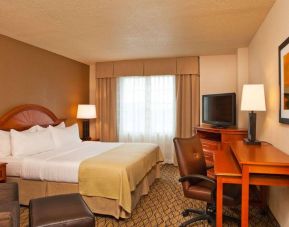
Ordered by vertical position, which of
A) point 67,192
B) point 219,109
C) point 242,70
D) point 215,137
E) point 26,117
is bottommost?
point 67,192

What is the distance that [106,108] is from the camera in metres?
5.67

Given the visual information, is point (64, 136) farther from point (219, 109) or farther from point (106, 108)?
point (219, 109)

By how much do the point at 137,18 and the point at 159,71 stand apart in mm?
2380

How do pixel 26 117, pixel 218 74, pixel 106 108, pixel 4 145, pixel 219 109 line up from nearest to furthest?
pixel 4 145 → pixel 26 117 → pixel 219 109 → pixel 218 74 → pixel 106 108

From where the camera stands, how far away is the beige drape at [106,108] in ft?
18.4

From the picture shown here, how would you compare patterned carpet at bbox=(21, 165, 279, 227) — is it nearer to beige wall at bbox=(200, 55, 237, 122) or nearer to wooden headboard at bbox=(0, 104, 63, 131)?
wooden headboard at bbox=(0, 104, 63, 131)

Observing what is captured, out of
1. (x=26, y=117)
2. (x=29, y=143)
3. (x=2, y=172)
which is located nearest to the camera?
(x=2, y=172)

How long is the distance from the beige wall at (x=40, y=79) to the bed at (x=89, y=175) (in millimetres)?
463

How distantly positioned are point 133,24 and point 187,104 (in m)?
2.49

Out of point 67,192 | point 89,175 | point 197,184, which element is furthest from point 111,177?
point 197,184

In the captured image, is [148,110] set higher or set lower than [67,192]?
higher

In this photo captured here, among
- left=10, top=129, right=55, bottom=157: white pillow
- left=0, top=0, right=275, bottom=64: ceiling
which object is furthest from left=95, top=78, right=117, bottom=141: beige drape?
left=10, top=129, right=55, bottom=157: white pillow

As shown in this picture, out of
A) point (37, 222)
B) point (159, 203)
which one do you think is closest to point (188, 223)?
point (159, 203)

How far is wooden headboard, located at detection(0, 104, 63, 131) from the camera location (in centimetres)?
356
